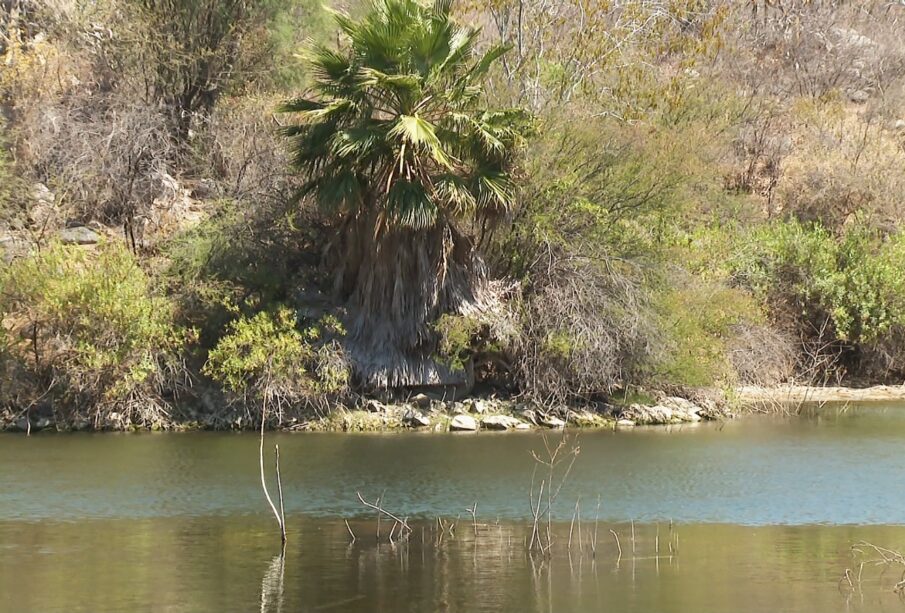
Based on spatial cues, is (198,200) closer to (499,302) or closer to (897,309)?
(499,302)

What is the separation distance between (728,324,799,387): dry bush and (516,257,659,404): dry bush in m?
3.21

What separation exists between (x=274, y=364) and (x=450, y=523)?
943 centimetres

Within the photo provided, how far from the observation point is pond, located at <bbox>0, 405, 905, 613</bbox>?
1284 cm

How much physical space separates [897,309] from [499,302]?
11301 mm

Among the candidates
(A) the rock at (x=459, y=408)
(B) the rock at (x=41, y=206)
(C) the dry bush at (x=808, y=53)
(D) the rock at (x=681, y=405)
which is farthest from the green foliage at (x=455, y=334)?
(C) the dry bush at (x=808, y=53)

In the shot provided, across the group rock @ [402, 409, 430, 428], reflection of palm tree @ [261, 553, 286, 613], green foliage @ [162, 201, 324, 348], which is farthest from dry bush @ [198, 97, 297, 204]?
reflection of palm tree @ [261, 553, 286, 613]

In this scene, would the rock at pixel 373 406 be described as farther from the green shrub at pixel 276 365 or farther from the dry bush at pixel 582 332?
the dry bush at pixel 582 332

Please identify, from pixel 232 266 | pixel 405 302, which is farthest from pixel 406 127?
pixel 232 266

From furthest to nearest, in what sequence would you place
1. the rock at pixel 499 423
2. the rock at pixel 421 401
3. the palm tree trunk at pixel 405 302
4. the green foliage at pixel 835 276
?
the green foliage at pixel 835 276 → the rock at pixel 421 401 → the palm tree trunk at pixel 405 302 → the rock at pixel 499 423

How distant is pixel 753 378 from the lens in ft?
95.7

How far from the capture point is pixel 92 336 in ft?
82.5

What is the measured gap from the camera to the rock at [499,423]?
2566 cm

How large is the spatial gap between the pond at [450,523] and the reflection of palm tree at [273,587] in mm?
35

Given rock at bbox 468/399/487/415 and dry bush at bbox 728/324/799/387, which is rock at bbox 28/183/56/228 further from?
dry bush at bbox 728/324/799/387
